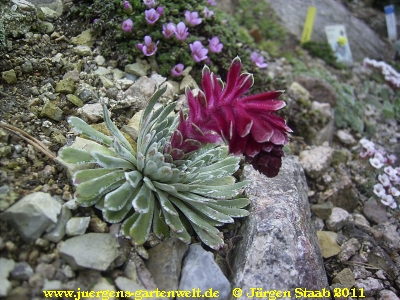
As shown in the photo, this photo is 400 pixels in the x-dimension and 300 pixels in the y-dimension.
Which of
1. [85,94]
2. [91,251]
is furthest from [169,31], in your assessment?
[91,251]

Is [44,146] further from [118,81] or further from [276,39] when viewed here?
[276,39]

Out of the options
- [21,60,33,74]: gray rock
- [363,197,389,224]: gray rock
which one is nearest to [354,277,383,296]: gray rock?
[363,197,389,224]: gray rock

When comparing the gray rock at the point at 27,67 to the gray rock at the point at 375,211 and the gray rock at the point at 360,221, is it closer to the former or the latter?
the gray rock at the point at 360,221

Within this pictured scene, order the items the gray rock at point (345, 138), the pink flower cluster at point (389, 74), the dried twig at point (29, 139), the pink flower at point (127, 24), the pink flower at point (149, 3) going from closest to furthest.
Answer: the dried twig at point (29, 139) < the pink flower at point (127, 24) < the pink flower at point (149, 3) < the gray rock at point (345, 138) < the pink flower cluster at point (389, 74)

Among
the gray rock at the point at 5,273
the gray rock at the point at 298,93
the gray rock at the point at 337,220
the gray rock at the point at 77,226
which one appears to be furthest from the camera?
the gray rock at the point at 298,93

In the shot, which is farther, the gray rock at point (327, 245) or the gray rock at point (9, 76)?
the gray rock at point (327, 245)

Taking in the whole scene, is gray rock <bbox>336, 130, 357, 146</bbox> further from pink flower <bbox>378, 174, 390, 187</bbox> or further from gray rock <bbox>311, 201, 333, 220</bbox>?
gray rock <bbox>311, 201, 333, 220</bbox>

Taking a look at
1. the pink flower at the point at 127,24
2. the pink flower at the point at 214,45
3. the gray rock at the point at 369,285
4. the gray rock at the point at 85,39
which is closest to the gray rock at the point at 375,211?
the gray rock at the point at 369,285
